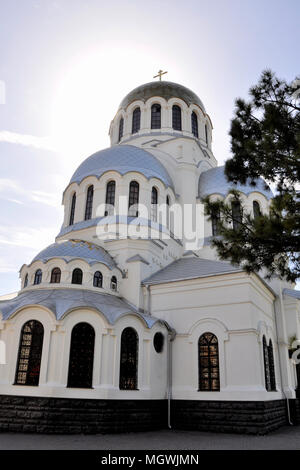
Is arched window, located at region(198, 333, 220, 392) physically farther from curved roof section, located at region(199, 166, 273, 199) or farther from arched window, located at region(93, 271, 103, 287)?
curved roof section, located at region(199, 166, 273, 199)

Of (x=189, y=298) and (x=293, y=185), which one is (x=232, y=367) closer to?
(x=189, y=298)

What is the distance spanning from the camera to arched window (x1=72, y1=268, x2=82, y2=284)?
1243cm

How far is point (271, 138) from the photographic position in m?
6.98

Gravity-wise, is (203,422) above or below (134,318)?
below

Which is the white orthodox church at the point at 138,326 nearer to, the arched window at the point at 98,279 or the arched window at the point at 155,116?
the arched window at the point at 98,279

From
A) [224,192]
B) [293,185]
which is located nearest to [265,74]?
[293,185]

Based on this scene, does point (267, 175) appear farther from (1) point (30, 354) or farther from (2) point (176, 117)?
(2) point (176, 117)

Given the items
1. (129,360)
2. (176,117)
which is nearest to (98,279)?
(129,360)

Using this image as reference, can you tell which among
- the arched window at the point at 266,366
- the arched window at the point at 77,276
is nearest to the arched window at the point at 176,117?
the arched window at the point at 77,276

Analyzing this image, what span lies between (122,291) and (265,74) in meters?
8.89

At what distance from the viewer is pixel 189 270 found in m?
13.7

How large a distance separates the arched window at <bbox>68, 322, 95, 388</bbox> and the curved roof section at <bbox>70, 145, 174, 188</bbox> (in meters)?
7.71

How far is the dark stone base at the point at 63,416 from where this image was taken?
9.42 metres

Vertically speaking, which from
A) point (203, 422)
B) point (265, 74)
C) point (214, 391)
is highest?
point (265, 74)
